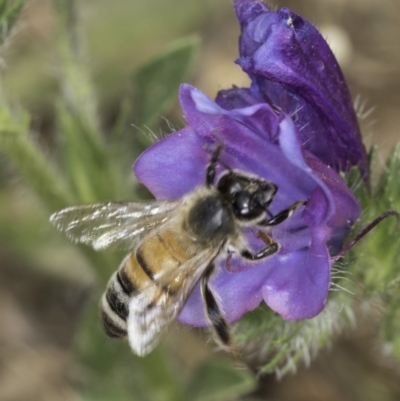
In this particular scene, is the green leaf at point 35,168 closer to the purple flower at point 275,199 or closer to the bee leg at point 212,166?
the purple flower at point 275,199

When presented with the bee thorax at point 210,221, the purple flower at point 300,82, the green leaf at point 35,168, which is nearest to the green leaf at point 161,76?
the green leaf at point 35,168

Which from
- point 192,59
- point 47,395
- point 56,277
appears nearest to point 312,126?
point 192,59

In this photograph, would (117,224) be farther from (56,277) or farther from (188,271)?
(56,277)

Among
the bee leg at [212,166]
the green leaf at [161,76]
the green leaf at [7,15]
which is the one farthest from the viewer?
the green leaf at [161,76]

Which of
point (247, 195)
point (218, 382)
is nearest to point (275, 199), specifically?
point (247, 195)

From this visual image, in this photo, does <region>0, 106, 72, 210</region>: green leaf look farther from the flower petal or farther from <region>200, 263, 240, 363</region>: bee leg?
<region>200, 263, 240, 363</region>: bee leg
